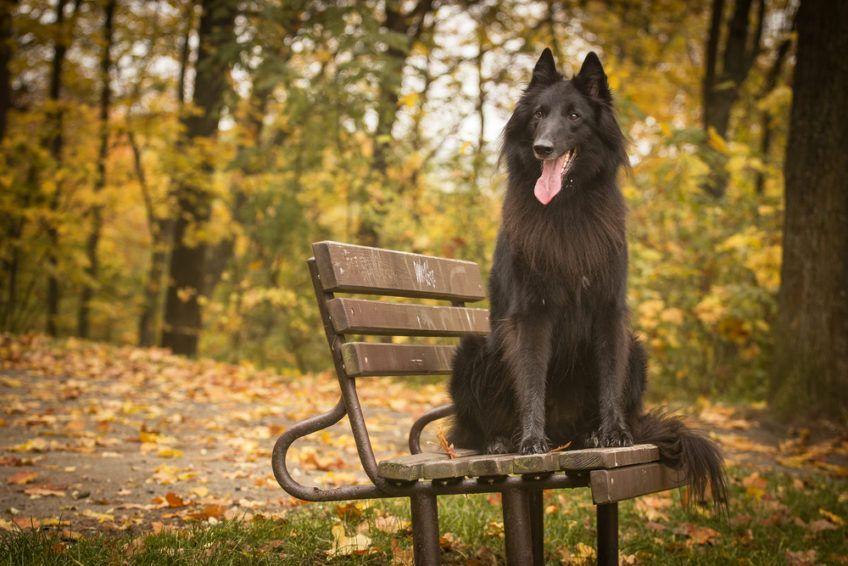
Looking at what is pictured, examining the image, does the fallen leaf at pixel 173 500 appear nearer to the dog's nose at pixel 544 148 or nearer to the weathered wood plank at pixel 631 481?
the weathered wood plank at pixel 631 481

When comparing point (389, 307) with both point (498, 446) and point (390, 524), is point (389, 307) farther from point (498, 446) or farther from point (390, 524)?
point (390, 524)

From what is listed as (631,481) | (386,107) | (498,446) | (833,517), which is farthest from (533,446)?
(386,107)

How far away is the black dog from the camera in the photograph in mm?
2916

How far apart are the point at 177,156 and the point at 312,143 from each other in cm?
328

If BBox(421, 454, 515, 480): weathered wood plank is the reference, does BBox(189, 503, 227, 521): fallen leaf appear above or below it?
below

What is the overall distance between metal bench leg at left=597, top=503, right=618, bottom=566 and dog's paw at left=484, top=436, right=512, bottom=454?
0.42 m

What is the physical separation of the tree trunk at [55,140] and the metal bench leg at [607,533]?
1257cm

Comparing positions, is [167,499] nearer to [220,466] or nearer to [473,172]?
[220,466]

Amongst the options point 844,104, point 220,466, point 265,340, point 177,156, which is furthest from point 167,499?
point 177,156

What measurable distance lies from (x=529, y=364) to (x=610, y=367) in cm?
33

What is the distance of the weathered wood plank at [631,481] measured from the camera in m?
2.32

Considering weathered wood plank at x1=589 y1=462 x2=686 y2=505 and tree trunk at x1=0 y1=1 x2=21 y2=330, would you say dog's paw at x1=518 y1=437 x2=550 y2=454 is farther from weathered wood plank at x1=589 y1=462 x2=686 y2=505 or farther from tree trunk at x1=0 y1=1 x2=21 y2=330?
tree trunk at x1=0 y1=1 x2=21 y2=330

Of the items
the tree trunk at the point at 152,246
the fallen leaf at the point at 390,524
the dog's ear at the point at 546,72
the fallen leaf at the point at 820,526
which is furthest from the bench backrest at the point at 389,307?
the tree trunk at the point at 152,246

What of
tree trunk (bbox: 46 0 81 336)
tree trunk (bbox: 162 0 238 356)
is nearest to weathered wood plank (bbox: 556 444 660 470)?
tree trunk (bbox: 162 0 238 356)
